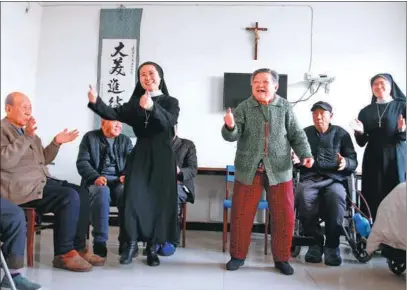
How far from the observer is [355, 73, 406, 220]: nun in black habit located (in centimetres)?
182

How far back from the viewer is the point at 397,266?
5.20 feet

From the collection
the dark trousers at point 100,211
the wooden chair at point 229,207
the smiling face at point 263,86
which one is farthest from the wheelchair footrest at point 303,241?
the dark trousers at point 100,211

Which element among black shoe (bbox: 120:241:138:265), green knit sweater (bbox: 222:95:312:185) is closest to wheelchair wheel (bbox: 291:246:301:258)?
green knit sweater (bbox: 222:95:312:185)

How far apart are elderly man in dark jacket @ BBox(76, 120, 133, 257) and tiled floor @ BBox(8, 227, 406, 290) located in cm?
28

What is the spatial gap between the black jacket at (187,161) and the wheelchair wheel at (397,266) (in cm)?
106

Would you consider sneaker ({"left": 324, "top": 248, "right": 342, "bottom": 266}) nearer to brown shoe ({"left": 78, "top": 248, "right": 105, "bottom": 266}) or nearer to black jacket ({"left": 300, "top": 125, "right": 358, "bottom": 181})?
black jacket ({"left": 300, "top": 125, "right": 358, "bottom": 181})

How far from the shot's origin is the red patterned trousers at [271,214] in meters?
1.59

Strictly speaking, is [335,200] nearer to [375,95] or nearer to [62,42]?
[375,95]

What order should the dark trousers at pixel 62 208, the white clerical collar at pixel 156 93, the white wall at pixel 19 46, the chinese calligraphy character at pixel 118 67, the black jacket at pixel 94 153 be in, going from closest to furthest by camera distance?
1. the white wall at pixel 19 46
2. the dark trousers at pixel 62 208
3. the white clerical collar at pixel 156 93
4. the chinese calligraphy character at pixel 118 67
5. the black jacket at pixel 94 153

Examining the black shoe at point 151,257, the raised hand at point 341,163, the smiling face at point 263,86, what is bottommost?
the black shoe at point 151,257

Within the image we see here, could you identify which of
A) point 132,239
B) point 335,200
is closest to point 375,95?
point 335,200

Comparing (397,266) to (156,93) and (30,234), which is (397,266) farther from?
(30,234)

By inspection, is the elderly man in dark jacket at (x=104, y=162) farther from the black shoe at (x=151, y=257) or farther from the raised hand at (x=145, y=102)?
the raised hand at (x=145, y=102)

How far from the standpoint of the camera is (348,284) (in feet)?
4.75
